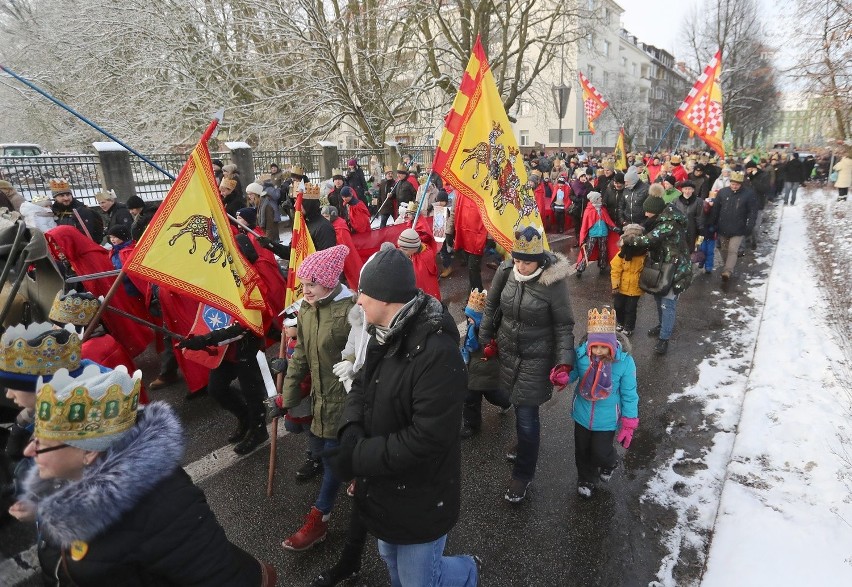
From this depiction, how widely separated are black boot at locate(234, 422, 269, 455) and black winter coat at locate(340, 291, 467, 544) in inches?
87.2

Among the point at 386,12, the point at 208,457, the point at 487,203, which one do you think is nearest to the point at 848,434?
the point at 487,203

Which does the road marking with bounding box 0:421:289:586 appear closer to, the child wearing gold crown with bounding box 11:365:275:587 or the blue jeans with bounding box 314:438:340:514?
the blue jeans with bounding box 314:438:340:514

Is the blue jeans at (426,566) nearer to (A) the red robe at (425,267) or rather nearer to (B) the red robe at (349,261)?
(A) the red robe at (425,267)

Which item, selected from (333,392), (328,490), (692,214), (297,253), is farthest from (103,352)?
(692,214)

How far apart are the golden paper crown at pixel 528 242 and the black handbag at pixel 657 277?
10.4ft

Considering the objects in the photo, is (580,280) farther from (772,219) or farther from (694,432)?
Answer: (772,219)

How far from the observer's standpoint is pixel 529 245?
3.42 m

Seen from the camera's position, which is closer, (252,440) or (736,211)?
(252,440)

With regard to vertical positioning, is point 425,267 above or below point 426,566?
above

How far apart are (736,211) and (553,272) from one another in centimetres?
744

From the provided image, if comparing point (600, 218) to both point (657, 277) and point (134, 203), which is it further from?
point (134, 203)

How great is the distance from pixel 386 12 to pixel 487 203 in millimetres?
16460

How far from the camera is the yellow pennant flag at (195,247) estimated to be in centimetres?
319

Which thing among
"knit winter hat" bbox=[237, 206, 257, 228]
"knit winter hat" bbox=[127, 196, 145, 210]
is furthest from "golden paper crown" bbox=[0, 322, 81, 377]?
"knit winter hat" bbox=[127, 196, 145, 210]
